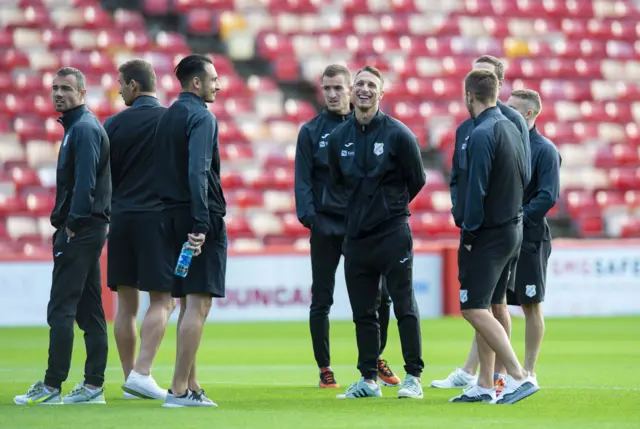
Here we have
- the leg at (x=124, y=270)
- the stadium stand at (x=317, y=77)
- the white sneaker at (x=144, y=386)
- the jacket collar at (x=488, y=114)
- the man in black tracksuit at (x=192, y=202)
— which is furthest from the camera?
the stadium stand at (x=317, y=77)

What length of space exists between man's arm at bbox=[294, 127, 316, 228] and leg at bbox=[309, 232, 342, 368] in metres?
0.18

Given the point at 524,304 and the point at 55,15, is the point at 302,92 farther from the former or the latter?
the point at 524,304

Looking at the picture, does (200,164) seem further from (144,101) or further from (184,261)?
(144,101)

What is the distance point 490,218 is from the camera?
8500 mm

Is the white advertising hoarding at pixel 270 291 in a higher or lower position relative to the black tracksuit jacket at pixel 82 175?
lower

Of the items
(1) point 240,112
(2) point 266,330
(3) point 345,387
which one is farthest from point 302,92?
(3) point 345,387

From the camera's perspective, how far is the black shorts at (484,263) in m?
8.48

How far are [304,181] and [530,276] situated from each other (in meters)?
1.84

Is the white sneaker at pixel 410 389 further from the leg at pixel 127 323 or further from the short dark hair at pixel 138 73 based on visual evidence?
the short dark hair at pixel 138 73

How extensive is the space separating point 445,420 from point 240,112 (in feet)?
52.4

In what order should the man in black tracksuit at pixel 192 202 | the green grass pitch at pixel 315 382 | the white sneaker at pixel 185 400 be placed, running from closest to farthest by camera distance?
1. the green grass pitch at pixel 315 382
2. the man in black tracksuit at pixel 192 202
3. the white sneaker at pixel 185 400

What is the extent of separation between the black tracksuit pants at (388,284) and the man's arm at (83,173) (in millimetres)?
1810

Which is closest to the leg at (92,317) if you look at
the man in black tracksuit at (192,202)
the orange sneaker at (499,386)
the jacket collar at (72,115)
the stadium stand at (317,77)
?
the man in black tracksuit at (192,202)

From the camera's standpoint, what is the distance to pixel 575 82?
1024 inches
